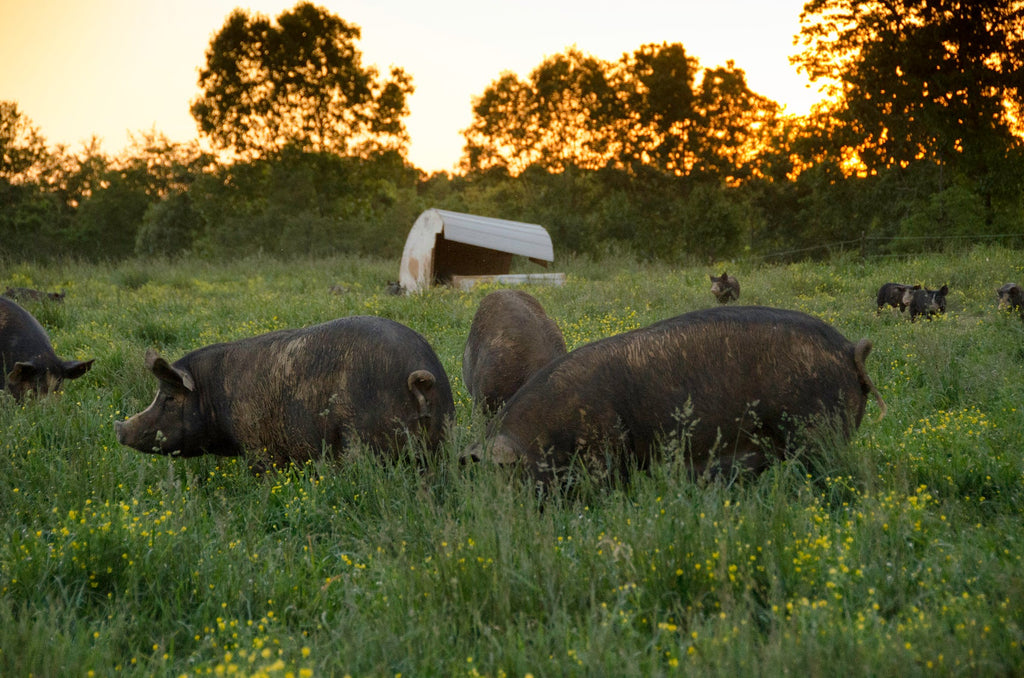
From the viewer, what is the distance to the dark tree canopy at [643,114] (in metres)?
35.2

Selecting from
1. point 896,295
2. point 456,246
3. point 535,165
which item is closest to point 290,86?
point 535,165

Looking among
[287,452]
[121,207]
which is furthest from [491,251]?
[121,207]

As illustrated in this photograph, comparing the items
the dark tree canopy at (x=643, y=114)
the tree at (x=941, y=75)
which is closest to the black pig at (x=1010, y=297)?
the tree at (x=941, y=75)

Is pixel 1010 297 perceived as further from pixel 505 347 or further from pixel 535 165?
pixel 535 165

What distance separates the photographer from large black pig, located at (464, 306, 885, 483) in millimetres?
4496

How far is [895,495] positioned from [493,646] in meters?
1.95

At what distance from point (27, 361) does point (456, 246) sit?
1221 cm

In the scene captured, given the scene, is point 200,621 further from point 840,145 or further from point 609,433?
point 840,145

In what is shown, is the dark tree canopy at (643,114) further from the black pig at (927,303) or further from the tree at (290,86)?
the black pig at (927,303)

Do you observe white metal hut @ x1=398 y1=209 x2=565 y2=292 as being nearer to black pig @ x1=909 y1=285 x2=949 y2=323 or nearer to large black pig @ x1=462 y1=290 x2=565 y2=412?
black pig @ x1=909 y1=285 x2=949 y2=323

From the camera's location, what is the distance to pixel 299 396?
506 cm

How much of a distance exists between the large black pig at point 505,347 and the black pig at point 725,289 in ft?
21.1

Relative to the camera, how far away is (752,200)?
1395 inches

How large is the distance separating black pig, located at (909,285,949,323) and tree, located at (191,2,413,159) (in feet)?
91.5
